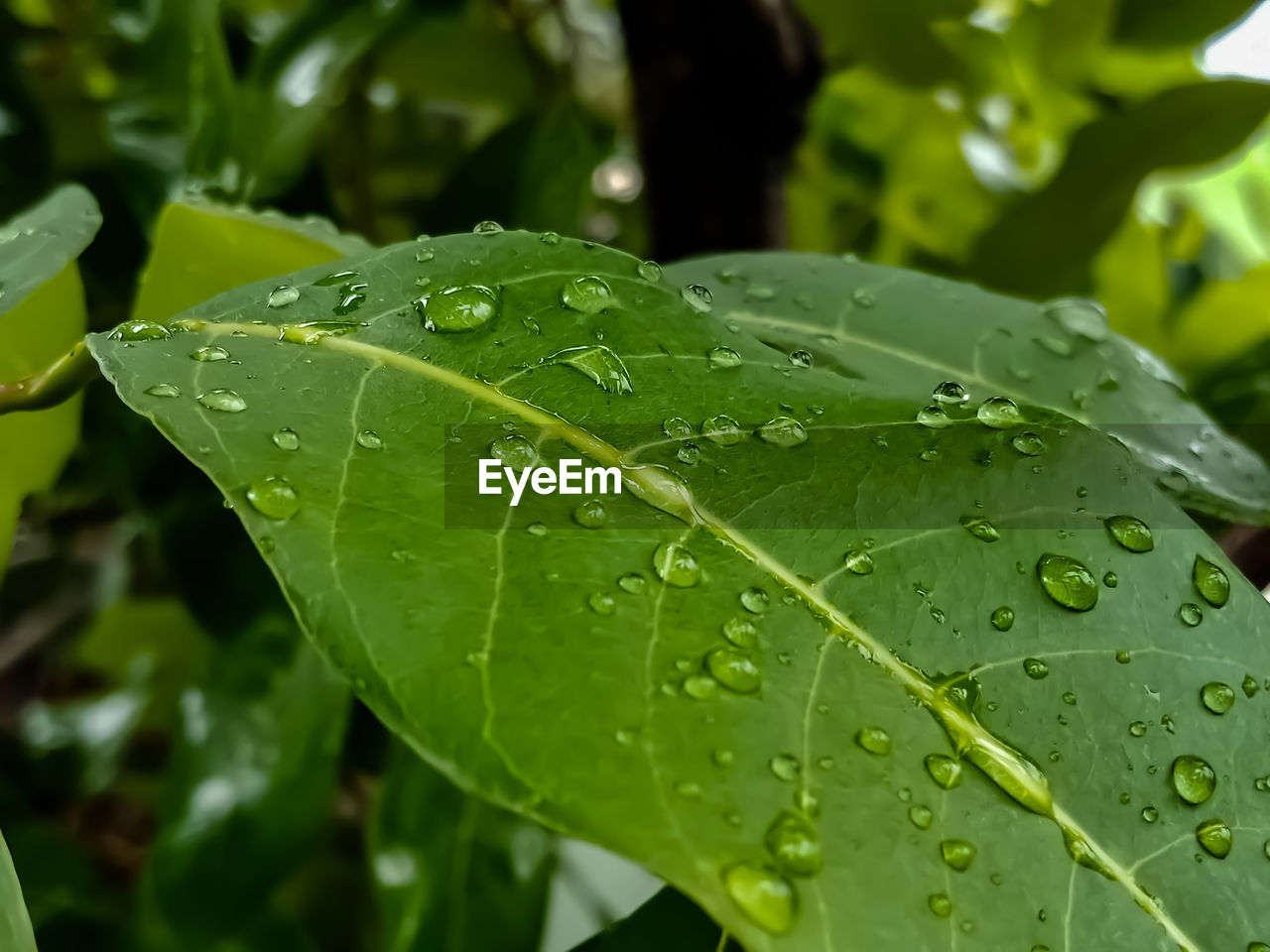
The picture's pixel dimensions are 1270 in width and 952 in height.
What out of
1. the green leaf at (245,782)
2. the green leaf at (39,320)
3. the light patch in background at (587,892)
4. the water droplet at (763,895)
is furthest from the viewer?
the light patch in background at (587,892)

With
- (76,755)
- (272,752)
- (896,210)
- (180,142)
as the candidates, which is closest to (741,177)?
(896,210)

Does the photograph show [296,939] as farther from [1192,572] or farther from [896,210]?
[896,210]

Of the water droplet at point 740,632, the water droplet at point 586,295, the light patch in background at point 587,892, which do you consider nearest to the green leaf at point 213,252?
the water droplet at point 586,295

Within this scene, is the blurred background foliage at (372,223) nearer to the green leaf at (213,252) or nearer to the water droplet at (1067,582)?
the green leaf at (213,252)

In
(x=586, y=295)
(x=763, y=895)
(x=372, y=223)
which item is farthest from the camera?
(x=372, y=223)

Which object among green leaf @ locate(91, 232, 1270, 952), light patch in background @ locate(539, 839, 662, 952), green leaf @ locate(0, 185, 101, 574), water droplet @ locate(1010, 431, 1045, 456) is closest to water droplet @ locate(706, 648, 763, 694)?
green leaf @ locate(91, 232, 1270, 952)

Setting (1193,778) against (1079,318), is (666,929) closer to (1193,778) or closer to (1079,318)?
(1193,778)

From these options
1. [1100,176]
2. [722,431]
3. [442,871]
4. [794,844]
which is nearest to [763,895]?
[794,844]
